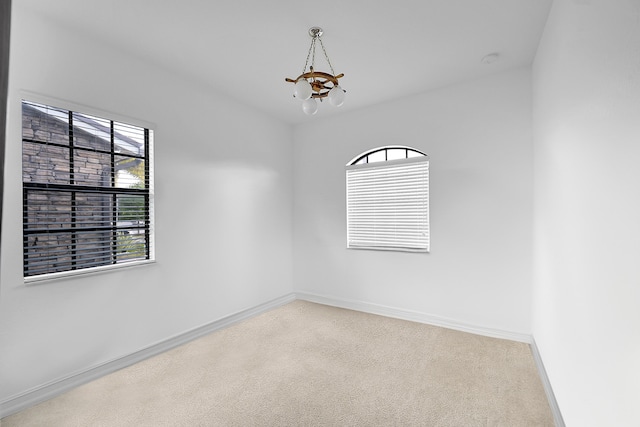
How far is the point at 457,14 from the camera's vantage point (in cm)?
244

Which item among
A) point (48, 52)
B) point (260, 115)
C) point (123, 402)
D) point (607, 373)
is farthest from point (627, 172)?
point (260, 115)

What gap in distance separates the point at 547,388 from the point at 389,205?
2411mm

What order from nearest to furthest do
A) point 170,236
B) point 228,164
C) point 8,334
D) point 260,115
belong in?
Answer: point 8,334
point 170,236
point 228,164
point 260,115

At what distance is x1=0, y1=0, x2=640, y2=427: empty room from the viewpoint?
173 cm

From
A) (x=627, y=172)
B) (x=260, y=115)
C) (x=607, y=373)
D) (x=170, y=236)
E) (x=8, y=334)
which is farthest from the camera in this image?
(x=260, y=115)

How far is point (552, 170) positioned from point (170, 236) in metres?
3.37

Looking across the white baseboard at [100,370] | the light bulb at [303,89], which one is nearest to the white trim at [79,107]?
the light bulb at [303,89]

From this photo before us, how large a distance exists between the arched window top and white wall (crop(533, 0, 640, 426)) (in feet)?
5.51

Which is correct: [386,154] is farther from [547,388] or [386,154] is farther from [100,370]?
[100,370]

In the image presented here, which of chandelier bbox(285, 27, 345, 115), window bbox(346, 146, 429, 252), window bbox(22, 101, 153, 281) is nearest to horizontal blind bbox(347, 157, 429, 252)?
window bbox(346, 146, 429, 252)

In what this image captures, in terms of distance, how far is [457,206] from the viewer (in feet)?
12.0

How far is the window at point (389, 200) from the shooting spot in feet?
13.0

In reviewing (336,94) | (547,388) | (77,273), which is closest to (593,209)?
(547,388)

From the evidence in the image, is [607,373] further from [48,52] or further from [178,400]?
[48,52]
